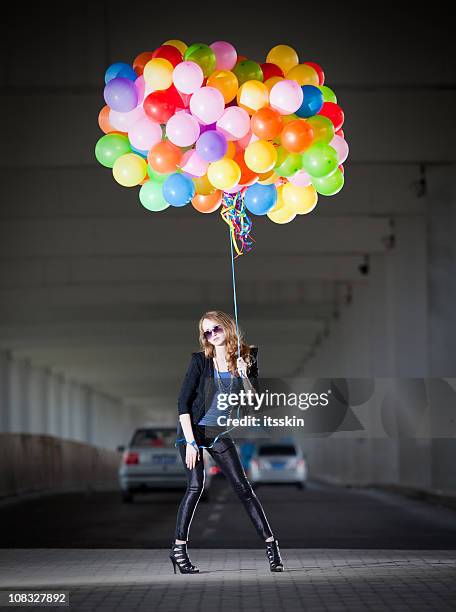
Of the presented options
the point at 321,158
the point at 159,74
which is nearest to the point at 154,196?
the point at 159,74

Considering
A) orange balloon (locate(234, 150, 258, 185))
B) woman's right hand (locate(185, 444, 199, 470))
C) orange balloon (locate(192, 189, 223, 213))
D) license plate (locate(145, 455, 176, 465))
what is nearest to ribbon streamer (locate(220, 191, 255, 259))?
orange balloon (locate(192, 189, 223, 213))

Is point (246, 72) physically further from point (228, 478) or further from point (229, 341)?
point (228, 478)

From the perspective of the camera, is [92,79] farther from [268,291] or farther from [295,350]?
[295,350]

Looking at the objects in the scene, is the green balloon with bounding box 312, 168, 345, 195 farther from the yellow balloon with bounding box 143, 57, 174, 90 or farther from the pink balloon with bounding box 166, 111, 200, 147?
the yellow balloon with bounding box 143, 57, 174, 90

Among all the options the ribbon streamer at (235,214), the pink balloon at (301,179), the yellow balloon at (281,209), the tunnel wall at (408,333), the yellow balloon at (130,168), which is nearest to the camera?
the yellow balloon at (130,168)

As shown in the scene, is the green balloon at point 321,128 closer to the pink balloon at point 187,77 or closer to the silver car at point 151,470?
the pink balloon at point 187,77

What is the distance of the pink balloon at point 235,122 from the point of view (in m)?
9.56

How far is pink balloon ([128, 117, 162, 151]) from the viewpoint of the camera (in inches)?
381

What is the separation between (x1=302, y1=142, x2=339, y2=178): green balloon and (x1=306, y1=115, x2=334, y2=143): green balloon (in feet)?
0.17

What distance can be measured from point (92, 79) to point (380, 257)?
21.8 m

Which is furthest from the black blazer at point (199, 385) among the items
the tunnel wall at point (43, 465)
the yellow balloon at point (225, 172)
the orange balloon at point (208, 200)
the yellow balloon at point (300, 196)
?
the tunnel wall at point (43, 465)

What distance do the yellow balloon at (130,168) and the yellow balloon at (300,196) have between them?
1297mm

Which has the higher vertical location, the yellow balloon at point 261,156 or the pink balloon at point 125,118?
the pink balloon at point 125,118

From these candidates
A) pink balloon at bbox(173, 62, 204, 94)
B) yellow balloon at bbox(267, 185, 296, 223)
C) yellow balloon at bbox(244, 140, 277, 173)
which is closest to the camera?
pink balloon at bbox(173, 62, 204, 94)
